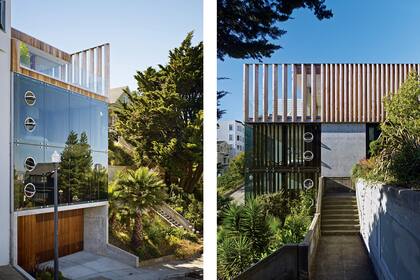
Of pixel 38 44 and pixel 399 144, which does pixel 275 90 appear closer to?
pixel 399 144

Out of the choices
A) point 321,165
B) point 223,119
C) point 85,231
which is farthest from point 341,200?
point 85,231

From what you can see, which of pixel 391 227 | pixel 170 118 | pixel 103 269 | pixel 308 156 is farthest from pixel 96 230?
pixel 308 156

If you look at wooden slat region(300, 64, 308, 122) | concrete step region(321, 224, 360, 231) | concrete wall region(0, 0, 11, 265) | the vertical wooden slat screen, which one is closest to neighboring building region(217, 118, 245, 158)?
the vertical wooden slat screen

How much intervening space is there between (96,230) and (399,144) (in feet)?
6.40

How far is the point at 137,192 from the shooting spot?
2.55 metres

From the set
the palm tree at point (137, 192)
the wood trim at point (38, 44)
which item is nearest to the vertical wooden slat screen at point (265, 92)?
the palm tree at point (137, 192)

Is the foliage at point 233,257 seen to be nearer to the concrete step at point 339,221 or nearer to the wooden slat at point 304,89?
the concrete step at point 339,221

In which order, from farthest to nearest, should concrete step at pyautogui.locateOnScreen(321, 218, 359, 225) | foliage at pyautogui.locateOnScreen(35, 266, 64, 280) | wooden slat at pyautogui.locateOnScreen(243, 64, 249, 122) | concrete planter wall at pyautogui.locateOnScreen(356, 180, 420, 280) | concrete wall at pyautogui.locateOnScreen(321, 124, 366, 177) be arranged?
wooden slat at pyautogui.locateOnScreen(243, 64, 249, 122) < concrete step at pyautogui.locateOnScreen(321, 218, 359, 225) < concrete wall at pyautogui.locateOnScreen(321, 124, 366, 177) < foliage at pyautogui.locateOnScreen(35, 266, 64, 280) < concrete planter wall at pyautogui.locateOnScreen(356, 180, 420, 280)

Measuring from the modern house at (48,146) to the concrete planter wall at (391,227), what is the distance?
5.53ft

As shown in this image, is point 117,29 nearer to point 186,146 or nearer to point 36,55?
point 36,55

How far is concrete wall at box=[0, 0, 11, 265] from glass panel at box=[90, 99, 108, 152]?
51 cm

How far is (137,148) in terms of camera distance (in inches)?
100.0

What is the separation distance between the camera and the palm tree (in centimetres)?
255

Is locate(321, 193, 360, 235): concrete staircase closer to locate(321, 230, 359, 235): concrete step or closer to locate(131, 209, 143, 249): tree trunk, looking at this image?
locate(321, 230, 359, 235): concrete step
